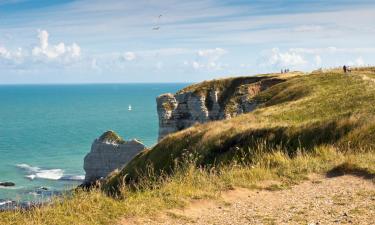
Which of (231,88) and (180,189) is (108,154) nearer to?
(231,88)

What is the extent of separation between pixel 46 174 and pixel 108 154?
1993cm

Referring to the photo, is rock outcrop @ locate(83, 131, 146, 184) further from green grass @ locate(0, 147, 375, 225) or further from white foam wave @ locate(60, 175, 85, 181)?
green grass @ locate(0, 147, 375, 225)

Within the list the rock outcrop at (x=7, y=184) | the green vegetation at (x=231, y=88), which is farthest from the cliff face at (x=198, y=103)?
the rock outcrop at (x=7, y=184)

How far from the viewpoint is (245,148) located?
2514 cm

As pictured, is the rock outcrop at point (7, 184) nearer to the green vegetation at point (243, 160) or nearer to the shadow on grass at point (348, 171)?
the green vegetation at point (243, 160)

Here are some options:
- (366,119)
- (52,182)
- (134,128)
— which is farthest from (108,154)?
(134,128)

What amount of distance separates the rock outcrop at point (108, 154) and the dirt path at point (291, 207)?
5946cm

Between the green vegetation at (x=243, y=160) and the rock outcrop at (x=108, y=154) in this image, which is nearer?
the green vegetation at (x=243, y=160)

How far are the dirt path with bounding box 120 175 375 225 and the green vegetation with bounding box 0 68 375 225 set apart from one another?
0.41 metres

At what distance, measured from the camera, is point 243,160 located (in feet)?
57.6

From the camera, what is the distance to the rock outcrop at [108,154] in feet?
241

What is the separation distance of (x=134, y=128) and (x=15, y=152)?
56430mm

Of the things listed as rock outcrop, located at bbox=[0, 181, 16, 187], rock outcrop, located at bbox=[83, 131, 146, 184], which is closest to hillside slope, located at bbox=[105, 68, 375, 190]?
rock outcrop, located at bbox=[83, 131, 146, 184]

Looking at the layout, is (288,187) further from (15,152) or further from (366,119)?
(15,152)
